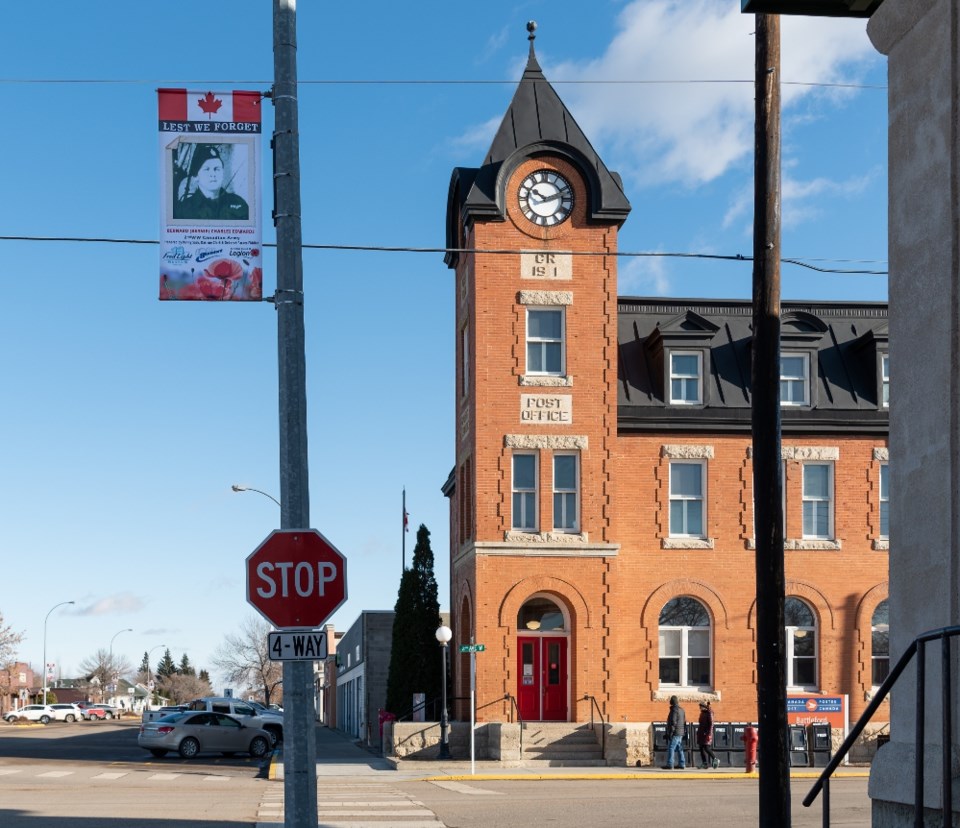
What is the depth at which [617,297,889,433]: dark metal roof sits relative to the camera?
35594mm

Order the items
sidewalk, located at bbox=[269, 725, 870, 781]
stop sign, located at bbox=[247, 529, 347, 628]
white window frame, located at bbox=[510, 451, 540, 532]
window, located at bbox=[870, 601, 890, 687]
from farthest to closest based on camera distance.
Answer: window, located at bbox=[870, 601, 890, 687]
white window frame, located at bbox=[510, 451, 540, 532]
sidewalk, located at bbox=[269, 725, 870, 781]
stop sign, located at bbox=[247, 529, 347, 628]

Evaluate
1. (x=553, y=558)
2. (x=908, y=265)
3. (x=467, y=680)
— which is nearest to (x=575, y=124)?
(x=553, y=558)

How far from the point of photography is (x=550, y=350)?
3478cm

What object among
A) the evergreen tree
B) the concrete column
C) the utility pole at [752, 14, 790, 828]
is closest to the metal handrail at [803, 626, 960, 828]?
the concrete column

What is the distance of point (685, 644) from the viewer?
116ft

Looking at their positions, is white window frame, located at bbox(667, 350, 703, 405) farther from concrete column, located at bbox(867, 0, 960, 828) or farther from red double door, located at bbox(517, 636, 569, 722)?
concrete column, located at bbox(867, 0, 960, 828)

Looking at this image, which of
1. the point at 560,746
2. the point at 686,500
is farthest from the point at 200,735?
the point at 686,500

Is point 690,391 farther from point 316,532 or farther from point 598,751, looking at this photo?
point 316,532

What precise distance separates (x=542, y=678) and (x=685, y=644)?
3728 millimetres

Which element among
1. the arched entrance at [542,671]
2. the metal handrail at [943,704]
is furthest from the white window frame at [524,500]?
the metal handrail at [943,704]

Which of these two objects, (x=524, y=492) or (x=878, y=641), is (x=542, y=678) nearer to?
(x=524, y=492)

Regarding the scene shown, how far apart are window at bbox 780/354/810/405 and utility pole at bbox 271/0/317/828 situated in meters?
25.7

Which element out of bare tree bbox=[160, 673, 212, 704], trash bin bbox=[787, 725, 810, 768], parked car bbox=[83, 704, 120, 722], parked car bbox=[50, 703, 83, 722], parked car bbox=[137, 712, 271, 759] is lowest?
bare tree bbox=[160, 673, 212, 704]

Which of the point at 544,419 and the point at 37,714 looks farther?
the point at 37,714
